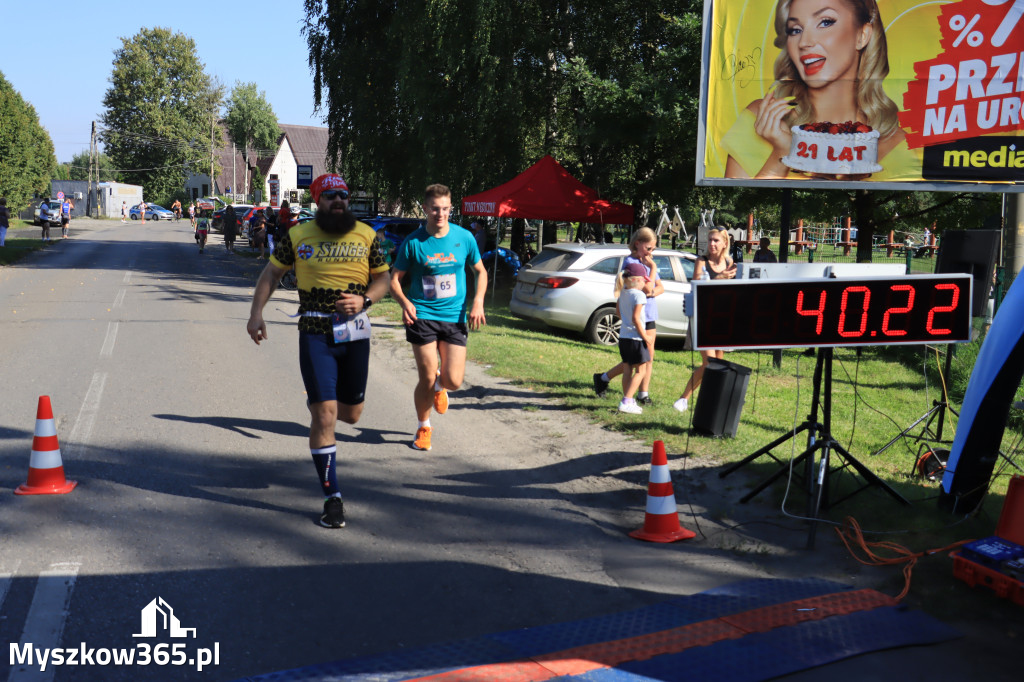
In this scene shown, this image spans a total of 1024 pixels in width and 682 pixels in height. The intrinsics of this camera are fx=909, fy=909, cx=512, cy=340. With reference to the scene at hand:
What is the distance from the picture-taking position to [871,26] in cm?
1040

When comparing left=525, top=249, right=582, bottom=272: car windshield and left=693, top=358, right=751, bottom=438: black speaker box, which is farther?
left=525, top=249, right=582, bottom=272: car windshield

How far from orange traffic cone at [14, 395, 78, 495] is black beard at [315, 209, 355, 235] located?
7.07 feet

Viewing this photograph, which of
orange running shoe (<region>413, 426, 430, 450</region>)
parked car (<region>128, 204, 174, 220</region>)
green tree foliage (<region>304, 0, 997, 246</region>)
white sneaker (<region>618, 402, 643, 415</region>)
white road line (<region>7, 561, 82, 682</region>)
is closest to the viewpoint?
white road line (<region>7, 561, 82, 682</region>)

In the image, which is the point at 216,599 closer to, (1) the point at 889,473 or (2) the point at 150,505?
(2) the point at 150,505

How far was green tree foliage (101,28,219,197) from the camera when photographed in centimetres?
9625

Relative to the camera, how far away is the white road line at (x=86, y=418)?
23.3ft

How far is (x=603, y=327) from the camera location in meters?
14.7

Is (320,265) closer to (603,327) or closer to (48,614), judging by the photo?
(48,614)

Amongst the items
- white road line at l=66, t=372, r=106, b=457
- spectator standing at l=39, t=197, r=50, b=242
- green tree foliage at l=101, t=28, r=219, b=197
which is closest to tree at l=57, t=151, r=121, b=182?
green tree foliage at l=101, t=28, r=219, b=197

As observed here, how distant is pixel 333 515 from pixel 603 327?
31.8ft

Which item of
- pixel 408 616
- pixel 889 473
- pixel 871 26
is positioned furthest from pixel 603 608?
pixel 871 26

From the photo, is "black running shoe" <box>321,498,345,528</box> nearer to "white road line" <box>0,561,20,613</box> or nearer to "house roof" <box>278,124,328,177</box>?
"white road line" <box>0,561,20,613</box>

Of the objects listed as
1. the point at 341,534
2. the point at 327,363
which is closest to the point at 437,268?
the point at 327,363

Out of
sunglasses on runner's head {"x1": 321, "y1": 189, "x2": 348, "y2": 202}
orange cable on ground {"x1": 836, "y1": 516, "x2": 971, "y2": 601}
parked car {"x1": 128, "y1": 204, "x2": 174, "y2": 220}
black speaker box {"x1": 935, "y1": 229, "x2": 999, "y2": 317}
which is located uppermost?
parked car {"x1": 128, "y1": 204, "x2": 174, "y2": 220}
